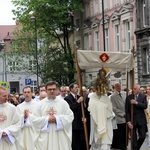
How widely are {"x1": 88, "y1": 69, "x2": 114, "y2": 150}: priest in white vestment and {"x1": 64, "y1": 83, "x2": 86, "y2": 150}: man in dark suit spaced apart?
297 mm

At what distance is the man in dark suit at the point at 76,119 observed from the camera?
14.9 metres

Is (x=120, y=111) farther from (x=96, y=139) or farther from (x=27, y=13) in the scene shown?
(x=27, y=13)

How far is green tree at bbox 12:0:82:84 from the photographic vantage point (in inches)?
2008

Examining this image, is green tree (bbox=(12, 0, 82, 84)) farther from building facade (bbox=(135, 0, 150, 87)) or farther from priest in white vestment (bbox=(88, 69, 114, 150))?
priest in white vestment (bbox=(88, 69, 114, 150))

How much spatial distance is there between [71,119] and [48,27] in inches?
1622

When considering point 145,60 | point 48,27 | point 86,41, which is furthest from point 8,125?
point 86,41

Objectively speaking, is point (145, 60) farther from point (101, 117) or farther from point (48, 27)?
point (101, 117)

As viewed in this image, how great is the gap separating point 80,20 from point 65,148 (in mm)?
46325

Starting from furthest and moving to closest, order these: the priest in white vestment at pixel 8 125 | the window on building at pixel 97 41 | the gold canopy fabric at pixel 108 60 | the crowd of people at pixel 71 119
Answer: the window on building at pixel 97 41, the gold canopy fabric at pixel 108 60, the crowd of people at pixel 71 119, the priest in white vestment at pixel 8 125

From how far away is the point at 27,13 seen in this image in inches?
2116

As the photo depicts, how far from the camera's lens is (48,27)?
53188 mm

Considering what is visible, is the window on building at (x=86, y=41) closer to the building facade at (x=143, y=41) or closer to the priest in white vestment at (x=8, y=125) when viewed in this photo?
the building facade at (x=143, y=41)

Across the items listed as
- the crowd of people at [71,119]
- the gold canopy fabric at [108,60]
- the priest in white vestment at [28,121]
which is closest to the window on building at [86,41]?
the crowd of people at [71,119]

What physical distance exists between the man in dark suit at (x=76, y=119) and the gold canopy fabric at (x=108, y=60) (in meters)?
0.79
